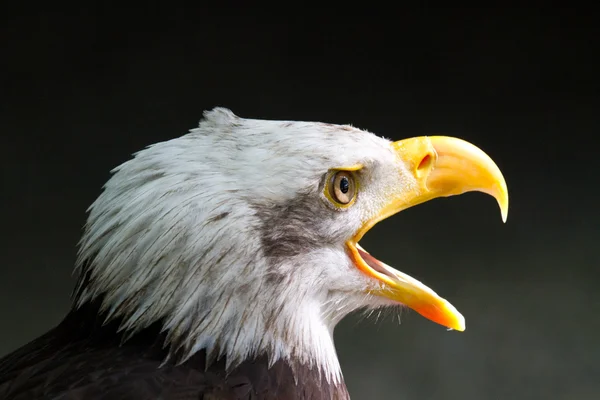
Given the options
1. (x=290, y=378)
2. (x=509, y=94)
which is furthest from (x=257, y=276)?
(x=509, y=94)

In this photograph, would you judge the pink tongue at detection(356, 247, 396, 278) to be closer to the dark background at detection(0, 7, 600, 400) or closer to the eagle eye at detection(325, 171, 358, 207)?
the eagle eye at detection(325, 171, 358, 207)

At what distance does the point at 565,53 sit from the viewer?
14.3 feet

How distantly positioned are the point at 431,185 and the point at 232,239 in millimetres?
484

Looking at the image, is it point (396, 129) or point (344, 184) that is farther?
point (396, 129)

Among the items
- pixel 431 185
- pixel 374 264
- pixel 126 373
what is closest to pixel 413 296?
pixel 374 264

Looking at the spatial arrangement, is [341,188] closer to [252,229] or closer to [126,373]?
[252,229]

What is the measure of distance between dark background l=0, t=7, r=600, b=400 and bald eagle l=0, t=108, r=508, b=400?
7.93ft

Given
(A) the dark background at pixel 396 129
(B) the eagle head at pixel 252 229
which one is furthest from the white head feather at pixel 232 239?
(A) the dark background at pixel 396 129

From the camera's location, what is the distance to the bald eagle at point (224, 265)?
1.52 meters

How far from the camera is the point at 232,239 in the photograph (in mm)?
1530

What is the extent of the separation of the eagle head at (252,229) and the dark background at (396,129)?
2411 millimetres

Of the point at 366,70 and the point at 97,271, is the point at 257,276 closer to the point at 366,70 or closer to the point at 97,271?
the point at 97,271

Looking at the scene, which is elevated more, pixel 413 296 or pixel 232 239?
pixel 232 239

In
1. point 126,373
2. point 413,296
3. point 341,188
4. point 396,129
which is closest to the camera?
point 126,373
